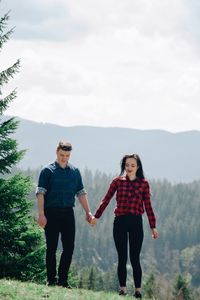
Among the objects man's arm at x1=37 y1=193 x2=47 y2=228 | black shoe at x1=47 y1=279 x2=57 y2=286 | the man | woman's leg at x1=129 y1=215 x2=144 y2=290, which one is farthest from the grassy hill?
man's arm at x1=37 y1=193 x2=47 y2=228

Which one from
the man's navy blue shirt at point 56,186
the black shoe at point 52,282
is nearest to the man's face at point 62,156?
the man's navy blue shirt at point 56,186

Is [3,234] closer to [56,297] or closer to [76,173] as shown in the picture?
[76,173]

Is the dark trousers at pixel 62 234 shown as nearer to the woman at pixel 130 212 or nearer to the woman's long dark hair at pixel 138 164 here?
the woman at pixel 130 212

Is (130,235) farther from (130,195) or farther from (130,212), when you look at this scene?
(130,195)

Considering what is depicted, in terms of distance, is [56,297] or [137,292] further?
[137,292]

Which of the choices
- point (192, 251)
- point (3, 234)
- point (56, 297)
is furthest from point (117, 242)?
point (192, 251)

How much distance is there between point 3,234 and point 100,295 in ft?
23.5

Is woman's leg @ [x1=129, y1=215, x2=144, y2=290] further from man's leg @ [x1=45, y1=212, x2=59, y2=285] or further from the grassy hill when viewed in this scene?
man's leg @ [x1=45, y1=212, x2=59, y2=285]

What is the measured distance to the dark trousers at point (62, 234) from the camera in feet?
35.2

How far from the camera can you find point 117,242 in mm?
10852

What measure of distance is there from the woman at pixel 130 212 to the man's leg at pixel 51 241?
117 cm

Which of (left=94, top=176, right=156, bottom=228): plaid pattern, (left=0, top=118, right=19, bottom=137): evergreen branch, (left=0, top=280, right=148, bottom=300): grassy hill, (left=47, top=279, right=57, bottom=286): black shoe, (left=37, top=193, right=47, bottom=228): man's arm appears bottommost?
(left=0, top=280, right=148, bottom=300): grassy hill

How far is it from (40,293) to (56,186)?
219 cm

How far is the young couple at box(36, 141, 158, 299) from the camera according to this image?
10.7m
